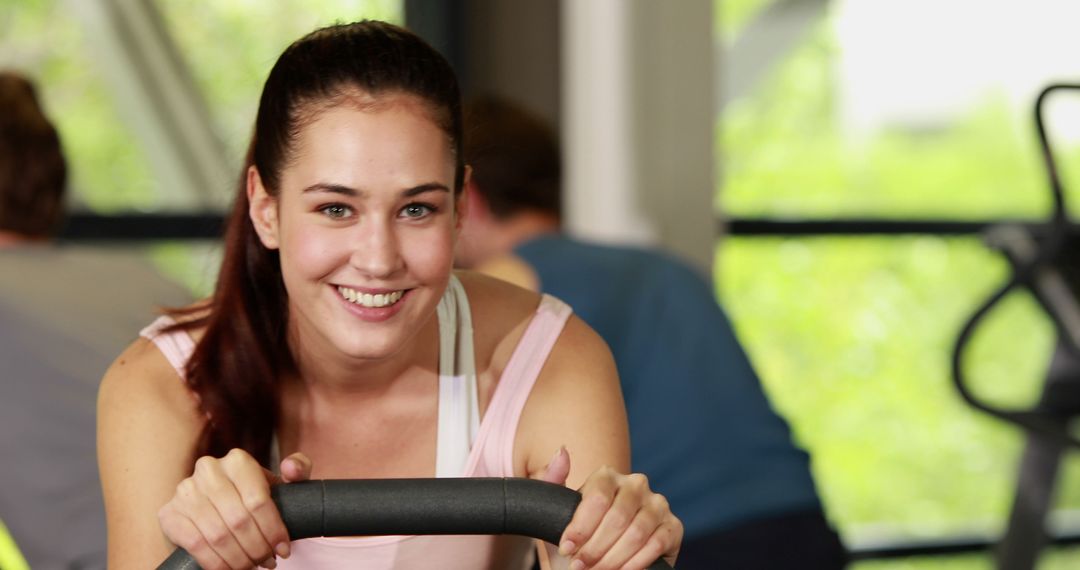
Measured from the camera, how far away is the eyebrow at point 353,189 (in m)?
0.96

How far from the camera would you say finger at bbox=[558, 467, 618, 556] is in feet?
2.93

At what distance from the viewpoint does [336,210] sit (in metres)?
0.98

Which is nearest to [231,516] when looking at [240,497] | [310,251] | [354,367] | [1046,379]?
[240,497]

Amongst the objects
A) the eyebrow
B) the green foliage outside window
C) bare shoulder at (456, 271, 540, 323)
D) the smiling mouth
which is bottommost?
the green foliage outside window

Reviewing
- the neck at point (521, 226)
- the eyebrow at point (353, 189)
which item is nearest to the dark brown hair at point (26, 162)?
the neck at point (521, 226)

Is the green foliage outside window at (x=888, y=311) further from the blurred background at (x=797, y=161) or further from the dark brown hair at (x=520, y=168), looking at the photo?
the dark brown hair at (x=520, y=168)

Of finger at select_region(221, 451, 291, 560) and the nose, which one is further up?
the nose

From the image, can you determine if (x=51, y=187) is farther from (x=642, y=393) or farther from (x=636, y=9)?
(x=636, y=9)

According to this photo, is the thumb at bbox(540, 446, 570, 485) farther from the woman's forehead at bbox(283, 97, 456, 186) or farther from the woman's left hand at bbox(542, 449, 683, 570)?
the woman's forehead at bbox(283, 97, 456, 186)

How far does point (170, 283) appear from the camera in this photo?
1.97 m

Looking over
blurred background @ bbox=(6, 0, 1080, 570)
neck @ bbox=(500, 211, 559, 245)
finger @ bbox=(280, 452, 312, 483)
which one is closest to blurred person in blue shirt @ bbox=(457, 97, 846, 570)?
neck @ bbox=(500, 211, 559, 245)

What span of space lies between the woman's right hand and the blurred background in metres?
1.75

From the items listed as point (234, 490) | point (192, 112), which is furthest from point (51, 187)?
point (192, 112)

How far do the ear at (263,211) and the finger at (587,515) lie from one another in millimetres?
321
